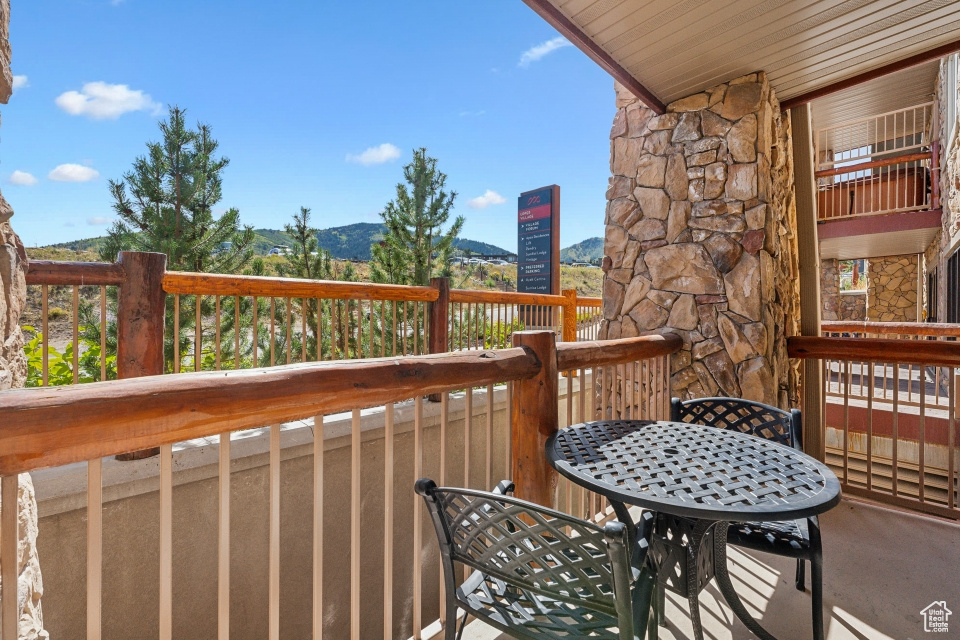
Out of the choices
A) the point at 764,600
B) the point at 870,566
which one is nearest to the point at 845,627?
the point at 764,600

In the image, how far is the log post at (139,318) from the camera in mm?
2434

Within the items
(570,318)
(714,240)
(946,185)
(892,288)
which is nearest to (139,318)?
(714,240)

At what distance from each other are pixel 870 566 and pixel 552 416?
1778 millimetres

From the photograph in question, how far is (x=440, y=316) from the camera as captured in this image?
4062 millimetres

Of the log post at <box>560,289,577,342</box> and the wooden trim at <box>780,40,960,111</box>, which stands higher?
the wooden trim at <box>780,40,960,111</box>

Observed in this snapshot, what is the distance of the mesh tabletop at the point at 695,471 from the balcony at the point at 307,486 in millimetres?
331

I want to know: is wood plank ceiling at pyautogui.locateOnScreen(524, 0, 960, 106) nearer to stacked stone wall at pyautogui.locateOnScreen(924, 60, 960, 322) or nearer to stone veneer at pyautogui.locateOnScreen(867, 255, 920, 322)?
stacked stone wall at pyautogui.locateOnScreen(924, 60, 960, 322)

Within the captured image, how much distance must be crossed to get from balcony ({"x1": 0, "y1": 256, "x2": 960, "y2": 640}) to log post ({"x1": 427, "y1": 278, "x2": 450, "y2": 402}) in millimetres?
152

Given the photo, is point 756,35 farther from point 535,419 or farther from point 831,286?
point 831,286

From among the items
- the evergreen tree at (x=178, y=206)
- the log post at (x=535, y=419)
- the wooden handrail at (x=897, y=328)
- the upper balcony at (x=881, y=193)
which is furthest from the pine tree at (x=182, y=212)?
the upper balcony at (x=881, y=193)

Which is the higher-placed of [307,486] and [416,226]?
[416,226]

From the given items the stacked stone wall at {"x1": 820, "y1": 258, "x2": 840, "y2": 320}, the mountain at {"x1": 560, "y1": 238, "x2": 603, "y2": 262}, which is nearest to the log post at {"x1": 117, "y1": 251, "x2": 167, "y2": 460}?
the stacked stone wall at {"x1": 820, "y1": 258, "x2": 840, "y2": 320}

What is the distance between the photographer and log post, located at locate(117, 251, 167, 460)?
7.98ft

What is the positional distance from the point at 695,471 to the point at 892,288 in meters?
12.2
